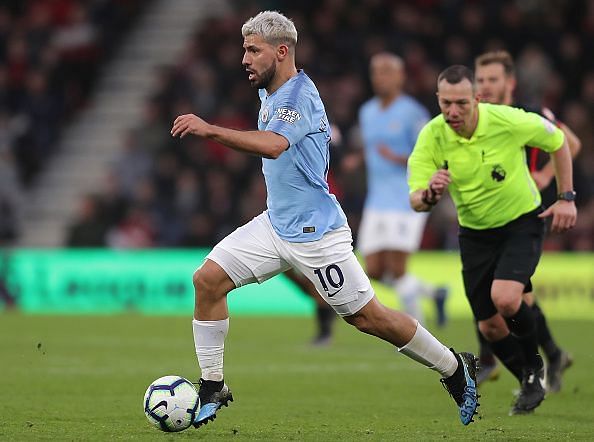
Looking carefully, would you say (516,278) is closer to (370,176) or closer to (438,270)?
(370,176)

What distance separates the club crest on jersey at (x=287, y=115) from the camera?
6.75 metres

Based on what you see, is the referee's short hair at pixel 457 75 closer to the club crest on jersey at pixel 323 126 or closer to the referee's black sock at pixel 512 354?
the club crest on jersey at pixel 323 126

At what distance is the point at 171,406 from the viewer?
269 inches

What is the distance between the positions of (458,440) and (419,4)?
14990mm

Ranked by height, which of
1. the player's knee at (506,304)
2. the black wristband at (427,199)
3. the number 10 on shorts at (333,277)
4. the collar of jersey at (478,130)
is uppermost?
the collar of jersey at (478,130)

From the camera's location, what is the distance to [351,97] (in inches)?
766

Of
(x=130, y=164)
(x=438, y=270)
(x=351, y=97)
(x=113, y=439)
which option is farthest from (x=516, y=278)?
(x=130, y=164)

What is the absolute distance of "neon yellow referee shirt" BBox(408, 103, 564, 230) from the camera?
26.5 feet

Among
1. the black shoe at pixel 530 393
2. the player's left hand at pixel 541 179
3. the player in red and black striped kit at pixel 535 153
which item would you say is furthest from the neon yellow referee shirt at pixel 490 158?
the black shoe at pixel 530 393

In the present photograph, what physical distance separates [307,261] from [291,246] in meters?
0.12

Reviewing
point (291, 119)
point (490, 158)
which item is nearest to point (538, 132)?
point (490, 158)

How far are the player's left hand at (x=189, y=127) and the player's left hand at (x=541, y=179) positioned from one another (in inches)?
133

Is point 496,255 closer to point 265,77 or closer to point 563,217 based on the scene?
point 563,217

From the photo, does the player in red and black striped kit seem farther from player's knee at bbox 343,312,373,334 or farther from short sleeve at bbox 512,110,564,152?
player's knee at bbox 343,312,373,334
